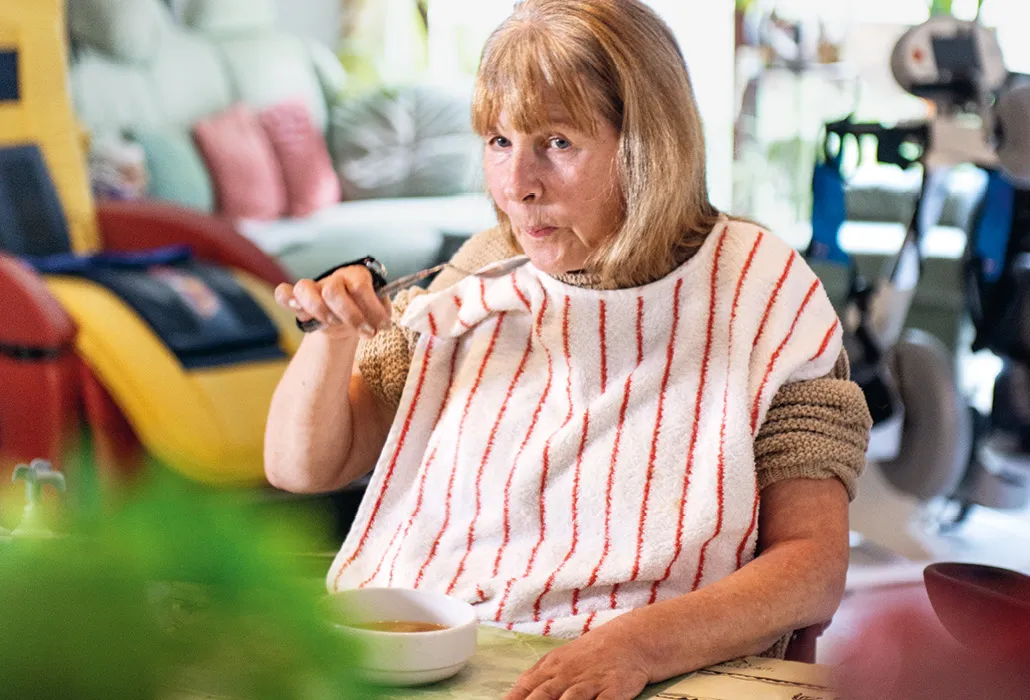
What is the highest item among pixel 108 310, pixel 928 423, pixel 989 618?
pixel 989 618

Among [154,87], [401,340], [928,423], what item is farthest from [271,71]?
[401,340]

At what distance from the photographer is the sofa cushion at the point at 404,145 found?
584 centimetres

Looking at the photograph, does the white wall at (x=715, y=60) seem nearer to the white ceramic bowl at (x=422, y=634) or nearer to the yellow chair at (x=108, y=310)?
the yellow chair at (x=108, y=310)

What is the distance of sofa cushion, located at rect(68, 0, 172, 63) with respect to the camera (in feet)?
16.4

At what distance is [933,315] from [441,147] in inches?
94.0

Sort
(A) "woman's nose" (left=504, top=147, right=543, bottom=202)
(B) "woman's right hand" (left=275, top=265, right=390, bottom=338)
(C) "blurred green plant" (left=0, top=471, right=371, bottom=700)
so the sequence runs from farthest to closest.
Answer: (A) "woman's nose" (left=504, top=147, right=543, bottom=202), (B) "woman's right hand" (left=275, top=265, right=390, bottom=338), (C) "blurred green plant" (left=0, top=471, right=371, bottom=700)

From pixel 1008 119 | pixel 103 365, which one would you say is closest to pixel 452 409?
pixel 103 365

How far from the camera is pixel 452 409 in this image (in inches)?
53.4

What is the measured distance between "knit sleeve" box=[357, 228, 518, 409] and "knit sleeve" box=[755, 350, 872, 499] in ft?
1.16

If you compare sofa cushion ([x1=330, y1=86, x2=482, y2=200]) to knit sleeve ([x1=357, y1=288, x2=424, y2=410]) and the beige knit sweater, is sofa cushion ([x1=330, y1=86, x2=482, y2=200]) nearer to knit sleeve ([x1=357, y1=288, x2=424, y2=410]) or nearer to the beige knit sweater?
knit sleeve ([x1=357, y1=288, x2=424, y2=410])

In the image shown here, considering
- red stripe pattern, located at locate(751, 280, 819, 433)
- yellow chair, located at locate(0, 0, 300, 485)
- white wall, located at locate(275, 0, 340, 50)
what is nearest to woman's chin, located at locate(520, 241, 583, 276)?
red stripe pattern, located at locate(751, 280, 819, 433)

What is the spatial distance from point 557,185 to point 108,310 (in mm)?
2222

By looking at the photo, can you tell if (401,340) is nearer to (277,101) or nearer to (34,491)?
(34,491)

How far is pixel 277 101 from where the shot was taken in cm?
563
